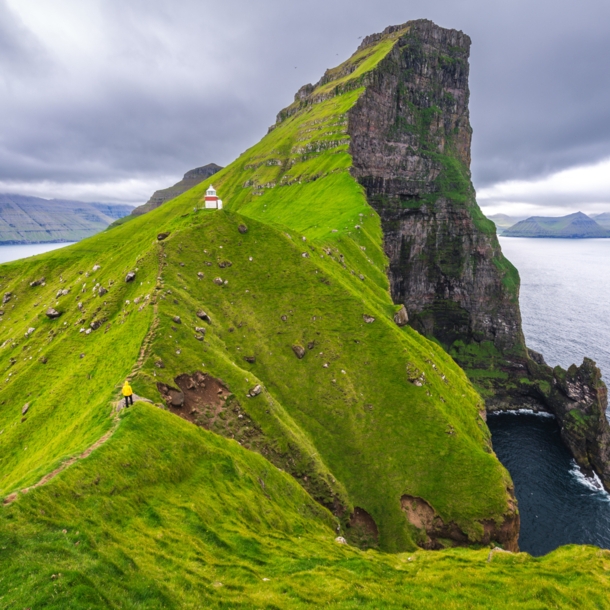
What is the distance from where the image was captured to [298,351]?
61.6 meters

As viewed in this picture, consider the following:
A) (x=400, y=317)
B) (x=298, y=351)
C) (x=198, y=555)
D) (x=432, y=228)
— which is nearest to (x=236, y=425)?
(x=298, y=351)

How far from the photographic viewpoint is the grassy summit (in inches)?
877

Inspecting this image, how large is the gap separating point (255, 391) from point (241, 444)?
24.0ft

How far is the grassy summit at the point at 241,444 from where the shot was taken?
2228cm

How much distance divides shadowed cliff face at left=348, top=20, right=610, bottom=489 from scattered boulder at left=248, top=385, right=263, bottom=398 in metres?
112

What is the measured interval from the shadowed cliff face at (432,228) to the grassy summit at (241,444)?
7108 centimetres

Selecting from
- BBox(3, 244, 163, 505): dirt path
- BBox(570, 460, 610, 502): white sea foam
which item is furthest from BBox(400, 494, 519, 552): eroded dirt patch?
BBox(570, 460, 610, 502): white sea foam

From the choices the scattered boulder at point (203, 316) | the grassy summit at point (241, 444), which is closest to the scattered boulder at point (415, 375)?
the grassy summit at point (241, 444)

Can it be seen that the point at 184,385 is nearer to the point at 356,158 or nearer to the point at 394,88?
the point at 356,158

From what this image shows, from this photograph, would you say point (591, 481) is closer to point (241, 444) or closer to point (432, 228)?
point (241, 444)

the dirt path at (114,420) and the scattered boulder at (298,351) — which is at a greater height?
the dirt path at (114,420)

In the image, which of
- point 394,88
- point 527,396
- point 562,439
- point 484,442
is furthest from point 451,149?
point 484,442

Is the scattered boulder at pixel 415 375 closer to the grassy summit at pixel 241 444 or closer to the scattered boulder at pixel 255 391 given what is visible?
the grassy summit at pixel 241 444

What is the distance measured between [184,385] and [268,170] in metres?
164
